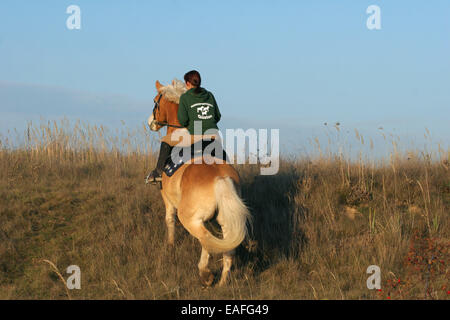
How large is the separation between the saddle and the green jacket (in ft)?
0.73

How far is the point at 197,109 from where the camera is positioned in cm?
729

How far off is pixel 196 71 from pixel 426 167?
6.32m

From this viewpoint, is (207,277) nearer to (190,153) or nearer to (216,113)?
(190,153)

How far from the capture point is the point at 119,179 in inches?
429

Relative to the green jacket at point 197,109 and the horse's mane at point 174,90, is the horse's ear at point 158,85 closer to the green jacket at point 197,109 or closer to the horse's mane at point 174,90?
the horse's mane at point 174,90

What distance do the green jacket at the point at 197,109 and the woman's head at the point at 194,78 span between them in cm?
10

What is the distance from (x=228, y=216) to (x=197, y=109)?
1.89m

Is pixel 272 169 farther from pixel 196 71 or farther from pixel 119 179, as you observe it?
pixel 196 71

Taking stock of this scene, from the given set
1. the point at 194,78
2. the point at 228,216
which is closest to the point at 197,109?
the point at 194,78

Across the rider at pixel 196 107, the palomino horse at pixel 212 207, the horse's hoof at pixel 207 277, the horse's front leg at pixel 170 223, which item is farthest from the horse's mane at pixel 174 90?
the horse's hoof at pixel 207 277

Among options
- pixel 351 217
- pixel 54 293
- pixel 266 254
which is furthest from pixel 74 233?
pixel 351 217

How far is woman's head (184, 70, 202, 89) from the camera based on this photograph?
289 inches

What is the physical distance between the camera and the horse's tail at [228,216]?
244 inches

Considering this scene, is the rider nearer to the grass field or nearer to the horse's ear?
the horse's ear
